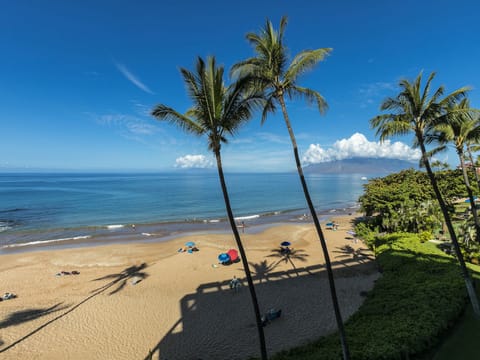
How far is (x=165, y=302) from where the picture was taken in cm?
1583

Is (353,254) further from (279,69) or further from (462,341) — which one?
(279,69)

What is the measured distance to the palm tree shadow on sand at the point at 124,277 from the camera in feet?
60.3

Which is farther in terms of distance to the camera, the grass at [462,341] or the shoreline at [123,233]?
the shoreline at [123,233]

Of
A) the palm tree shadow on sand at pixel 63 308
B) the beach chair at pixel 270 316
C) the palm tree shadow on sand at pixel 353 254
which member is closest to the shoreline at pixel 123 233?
the palm tree shadow on sand at pixel 63 308

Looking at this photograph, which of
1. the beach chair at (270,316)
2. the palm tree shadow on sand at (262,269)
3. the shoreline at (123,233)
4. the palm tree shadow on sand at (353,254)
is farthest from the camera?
the shoreline at (123,233)

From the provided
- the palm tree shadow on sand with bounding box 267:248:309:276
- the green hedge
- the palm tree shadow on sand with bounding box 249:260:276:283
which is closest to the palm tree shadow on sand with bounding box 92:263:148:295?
the palm tree shadow on sand with bounding box 249:260:276:283

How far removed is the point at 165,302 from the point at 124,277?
22.4 feet

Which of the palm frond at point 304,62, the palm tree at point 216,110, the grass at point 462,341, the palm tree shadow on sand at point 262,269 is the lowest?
the palm tree shadow on sand at point 262,269

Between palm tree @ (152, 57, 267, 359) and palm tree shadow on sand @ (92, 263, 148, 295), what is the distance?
1554cm

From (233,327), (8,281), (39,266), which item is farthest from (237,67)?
(39,266)

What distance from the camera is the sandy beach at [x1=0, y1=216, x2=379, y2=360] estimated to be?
11734mm

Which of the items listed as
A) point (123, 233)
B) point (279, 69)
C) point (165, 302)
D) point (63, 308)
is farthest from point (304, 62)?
point (123, 233)

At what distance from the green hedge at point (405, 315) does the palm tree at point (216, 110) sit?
11.8ft

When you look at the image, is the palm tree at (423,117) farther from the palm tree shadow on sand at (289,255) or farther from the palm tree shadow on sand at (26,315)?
the palm tree shadow on sand at (26,315)
